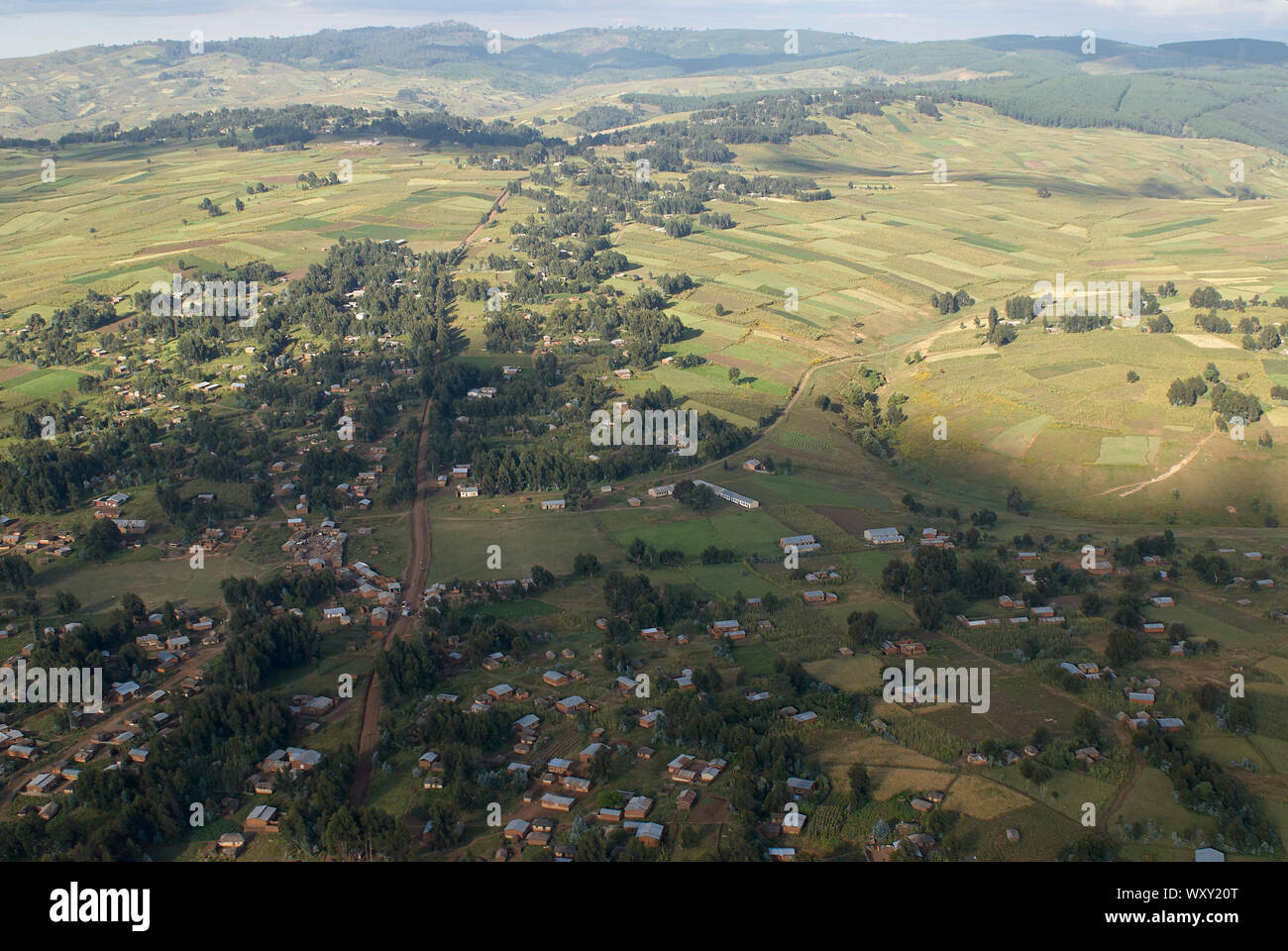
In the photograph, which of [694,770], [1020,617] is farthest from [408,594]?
[1020,617]

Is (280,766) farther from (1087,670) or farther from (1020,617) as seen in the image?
(1020,617)

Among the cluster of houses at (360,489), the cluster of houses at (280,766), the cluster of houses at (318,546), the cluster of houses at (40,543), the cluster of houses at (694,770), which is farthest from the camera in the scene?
the cluster of houses at (360,489)

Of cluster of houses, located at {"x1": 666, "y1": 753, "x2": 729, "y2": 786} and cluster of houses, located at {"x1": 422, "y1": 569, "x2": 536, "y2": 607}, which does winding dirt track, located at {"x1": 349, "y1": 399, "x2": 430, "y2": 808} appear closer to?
cluster of houses, located at {"x1": 422, "y1": 569, "x2": 536, "y2": 607}

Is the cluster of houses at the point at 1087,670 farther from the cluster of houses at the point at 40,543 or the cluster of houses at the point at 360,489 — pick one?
the cluster of houses at the point at 40,543

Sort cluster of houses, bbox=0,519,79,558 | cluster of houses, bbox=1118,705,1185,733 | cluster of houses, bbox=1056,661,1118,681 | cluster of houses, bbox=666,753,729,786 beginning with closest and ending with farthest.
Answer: cluster of houses, bbox=666,753,729,786, cluster of houses, bbox=1118,705,1185,733, cluster of houses, bbox=1056,661,1118,681, cluster of houses, bbox=0,519,79,558

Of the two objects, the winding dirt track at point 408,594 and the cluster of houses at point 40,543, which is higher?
the cluster of houses at point 40,543

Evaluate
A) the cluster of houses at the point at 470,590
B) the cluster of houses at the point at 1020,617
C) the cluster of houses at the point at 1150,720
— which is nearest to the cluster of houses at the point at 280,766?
the cluster of houses at the point at 470,590

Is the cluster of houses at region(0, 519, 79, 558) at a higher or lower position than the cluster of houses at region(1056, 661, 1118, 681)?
higher

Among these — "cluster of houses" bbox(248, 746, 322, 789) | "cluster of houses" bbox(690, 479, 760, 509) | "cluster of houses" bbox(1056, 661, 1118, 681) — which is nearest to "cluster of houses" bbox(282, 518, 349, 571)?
"cluster of houses" bbox(248, 746, 322, 789)

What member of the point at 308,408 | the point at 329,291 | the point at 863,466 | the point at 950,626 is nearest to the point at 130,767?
the point at 950,626
